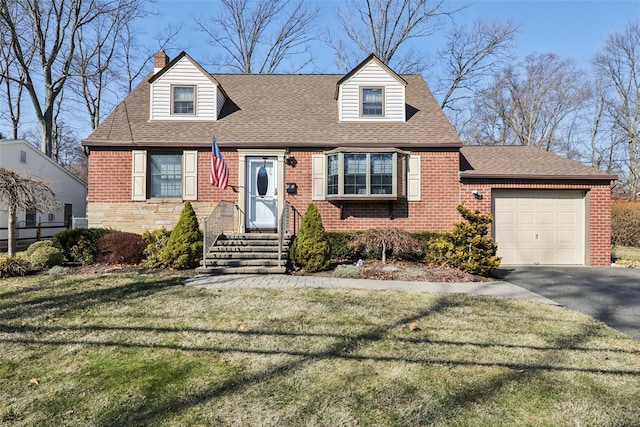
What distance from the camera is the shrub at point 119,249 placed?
28.2 feet

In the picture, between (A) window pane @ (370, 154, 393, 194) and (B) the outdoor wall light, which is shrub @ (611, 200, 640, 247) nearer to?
(A) window pane @ (370, 154, 393, 194)

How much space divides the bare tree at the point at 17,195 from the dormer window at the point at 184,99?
14.9ft

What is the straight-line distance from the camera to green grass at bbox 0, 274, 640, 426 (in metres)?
2.55

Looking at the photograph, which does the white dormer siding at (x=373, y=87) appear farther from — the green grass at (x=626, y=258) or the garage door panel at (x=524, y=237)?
the green grass at (x=626, y=258)

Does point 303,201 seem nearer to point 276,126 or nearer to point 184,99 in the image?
point 276,126

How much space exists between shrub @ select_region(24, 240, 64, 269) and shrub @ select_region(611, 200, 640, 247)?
21.4 meters

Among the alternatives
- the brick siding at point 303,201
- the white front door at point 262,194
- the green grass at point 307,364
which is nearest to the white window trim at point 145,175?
the brick siding at point 303,201

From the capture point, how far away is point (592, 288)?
702cm

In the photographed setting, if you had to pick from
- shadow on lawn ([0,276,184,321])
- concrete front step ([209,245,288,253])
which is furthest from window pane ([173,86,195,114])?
shadow on lawn ([0,276,184,321])

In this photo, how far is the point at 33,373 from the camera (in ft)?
10.2

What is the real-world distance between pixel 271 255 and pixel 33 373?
18.3ft

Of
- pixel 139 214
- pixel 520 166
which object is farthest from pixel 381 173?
pixel 139 214

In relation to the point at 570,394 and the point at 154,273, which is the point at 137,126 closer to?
the point at 154,273

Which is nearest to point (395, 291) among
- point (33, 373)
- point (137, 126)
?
point (33, 373)
